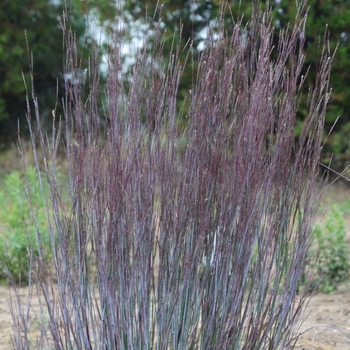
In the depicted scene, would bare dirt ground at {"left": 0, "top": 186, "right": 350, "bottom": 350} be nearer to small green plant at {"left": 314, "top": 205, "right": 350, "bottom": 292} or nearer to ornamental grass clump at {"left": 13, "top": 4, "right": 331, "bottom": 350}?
small green plant at {"left": 314, "top": 205, "right": 350, "bottom": 292}

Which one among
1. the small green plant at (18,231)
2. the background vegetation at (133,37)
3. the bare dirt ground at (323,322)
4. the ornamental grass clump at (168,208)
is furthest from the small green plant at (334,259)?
the background vegetation at (133,37)

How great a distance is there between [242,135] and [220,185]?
0.19m

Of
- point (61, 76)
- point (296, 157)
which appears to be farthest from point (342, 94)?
point (296, 157)

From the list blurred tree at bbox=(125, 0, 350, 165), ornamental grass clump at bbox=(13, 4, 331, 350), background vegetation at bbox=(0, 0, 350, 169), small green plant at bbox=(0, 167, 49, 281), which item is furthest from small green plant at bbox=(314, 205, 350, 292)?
blurred tree at bbox=(125, 0, 350, 165)

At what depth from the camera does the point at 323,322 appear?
139 inches

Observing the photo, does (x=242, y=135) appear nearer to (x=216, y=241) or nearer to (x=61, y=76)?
(x=216, y=241)

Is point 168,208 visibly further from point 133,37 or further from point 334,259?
point 133,37

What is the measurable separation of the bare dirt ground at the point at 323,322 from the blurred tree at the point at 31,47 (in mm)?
6405

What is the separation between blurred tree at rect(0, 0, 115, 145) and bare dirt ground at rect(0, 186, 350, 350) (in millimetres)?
6405

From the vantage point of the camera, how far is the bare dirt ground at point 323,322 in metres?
3.10

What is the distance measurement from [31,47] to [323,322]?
8.38 meters

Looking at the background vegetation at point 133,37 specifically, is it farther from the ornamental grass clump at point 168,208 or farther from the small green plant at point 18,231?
the ornamental grass clump at point 168,208

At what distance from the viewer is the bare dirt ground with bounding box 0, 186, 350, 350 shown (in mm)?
3096

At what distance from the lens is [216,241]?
1.92 m
